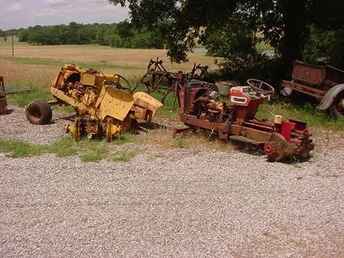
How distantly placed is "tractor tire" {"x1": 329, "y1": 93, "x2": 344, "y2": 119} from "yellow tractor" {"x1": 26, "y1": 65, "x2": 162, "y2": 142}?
3872 millimetres

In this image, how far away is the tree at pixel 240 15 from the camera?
16.6 m

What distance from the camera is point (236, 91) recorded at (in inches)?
376

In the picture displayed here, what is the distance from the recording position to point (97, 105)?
36.4 ft

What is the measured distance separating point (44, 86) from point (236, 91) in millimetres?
10802

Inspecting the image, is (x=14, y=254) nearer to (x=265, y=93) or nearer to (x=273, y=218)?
(x=273, y=218)

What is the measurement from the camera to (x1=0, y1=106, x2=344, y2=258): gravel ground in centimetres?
577

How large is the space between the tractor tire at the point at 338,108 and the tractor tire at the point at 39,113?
6.10 meters

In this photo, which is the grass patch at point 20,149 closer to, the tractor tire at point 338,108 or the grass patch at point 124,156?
the grass patch at point 124,156

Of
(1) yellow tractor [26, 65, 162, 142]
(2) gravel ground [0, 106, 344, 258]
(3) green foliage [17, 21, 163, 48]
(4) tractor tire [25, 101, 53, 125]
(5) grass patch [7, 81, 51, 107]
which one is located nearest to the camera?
(2) gravel ground [0, 106, 344, 258]

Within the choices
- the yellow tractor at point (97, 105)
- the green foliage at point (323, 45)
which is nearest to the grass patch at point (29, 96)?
the yellow tractor at point (97, 105)

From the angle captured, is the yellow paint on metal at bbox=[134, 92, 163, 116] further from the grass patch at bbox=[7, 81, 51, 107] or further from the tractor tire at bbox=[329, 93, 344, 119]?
the grass patch at bbox=[7, 81, 51, 107]

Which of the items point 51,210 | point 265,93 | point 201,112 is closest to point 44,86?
point 201,112

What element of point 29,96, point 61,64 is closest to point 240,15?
point 29,96

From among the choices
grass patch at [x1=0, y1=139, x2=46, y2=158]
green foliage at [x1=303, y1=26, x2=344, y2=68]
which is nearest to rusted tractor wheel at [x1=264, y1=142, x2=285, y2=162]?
grass patch at [x1=0, y1=139, x2=46, y2=158]
